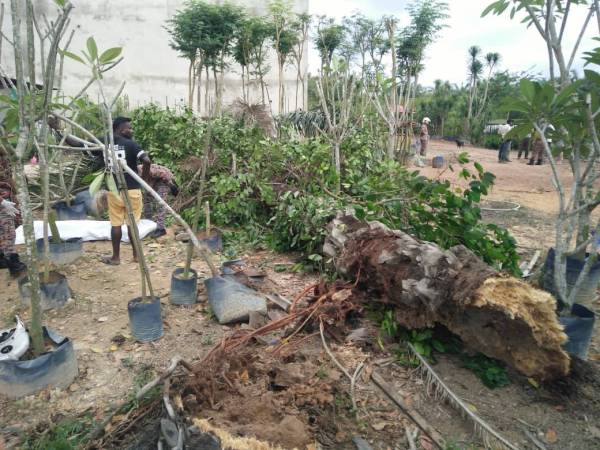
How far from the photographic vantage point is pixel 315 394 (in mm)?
2201

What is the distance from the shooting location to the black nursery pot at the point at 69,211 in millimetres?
5785

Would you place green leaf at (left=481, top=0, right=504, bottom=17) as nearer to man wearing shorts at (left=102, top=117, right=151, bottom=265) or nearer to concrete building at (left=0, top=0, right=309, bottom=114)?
man wearing shorts at (left=102, top=117, right=151, bottom=265)

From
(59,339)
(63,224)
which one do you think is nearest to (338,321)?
(59,339)

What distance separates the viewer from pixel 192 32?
810cm

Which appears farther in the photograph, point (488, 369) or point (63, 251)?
point (63, 251)

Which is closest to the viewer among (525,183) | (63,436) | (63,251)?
(63,436)

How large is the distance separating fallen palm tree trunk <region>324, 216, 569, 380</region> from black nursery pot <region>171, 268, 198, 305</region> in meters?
1.49

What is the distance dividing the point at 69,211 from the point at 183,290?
3.22 metres

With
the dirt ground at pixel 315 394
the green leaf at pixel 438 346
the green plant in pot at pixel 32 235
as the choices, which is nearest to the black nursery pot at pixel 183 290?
the dirt ground at pixel 315 394

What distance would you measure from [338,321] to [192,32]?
23.4 feet

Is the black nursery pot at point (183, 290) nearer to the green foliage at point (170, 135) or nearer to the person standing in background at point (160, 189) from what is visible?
the person standing in background at point (160, 189)

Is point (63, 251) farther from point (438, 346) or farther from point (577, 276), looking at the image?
point (577, 276)

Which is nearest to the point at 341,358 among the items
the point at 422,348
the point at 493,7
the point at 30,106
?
the point at 422,348

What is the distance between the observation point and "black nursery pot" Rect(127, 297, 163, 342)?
2973 mm
